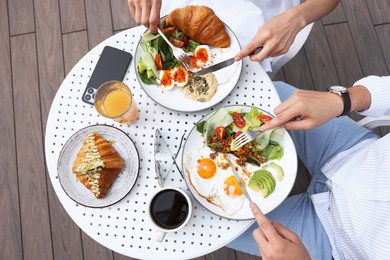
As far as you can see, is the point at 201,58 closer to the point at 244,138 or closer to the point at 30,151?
the point at 244,138

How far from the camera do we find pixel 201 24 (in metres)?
1.11

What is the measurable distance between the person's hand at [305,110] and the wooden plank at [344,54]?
102cm

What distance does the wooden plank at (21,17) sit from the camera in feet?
6.68

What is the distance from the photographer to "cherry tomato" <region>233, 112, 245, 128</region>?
1058 millimetres

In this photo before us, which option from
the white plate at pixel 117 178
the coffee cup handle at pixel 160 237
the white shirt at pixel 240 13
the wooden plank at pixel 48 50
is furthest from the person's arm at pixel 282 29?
the wooden plank at pixel 48 50

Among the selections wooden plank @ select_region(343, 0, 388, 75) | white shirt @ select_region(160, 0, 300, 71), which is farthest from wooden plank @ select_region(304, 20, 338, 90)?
white shirt @ select_region(160, 0, 300, 71)

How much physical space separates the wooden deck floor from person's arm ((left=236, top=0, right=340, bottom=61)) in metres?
0.82

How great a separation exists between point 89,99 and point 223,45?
48 cm

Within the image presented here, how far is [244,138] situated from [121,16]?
1375 millimetres

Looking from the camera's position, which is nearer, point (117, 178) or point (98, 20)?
point (117, 178)

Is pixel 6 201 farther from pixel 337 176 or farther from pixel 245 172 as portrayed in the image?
pixel 337 176

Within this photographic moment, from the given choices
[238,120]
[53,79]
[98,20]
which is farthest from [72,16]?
[238,120]

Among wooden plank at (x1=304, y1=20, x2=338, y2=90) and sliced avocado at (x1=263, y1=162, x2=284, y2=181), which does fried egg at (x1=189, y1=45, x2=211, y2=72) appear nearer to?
sliced avocado at (x1=263, y1=162, x2=284, y2=181)

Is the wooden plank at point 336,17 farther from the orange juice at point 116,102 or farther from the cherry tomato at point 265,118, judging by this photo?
the orange juice at point 116,102
